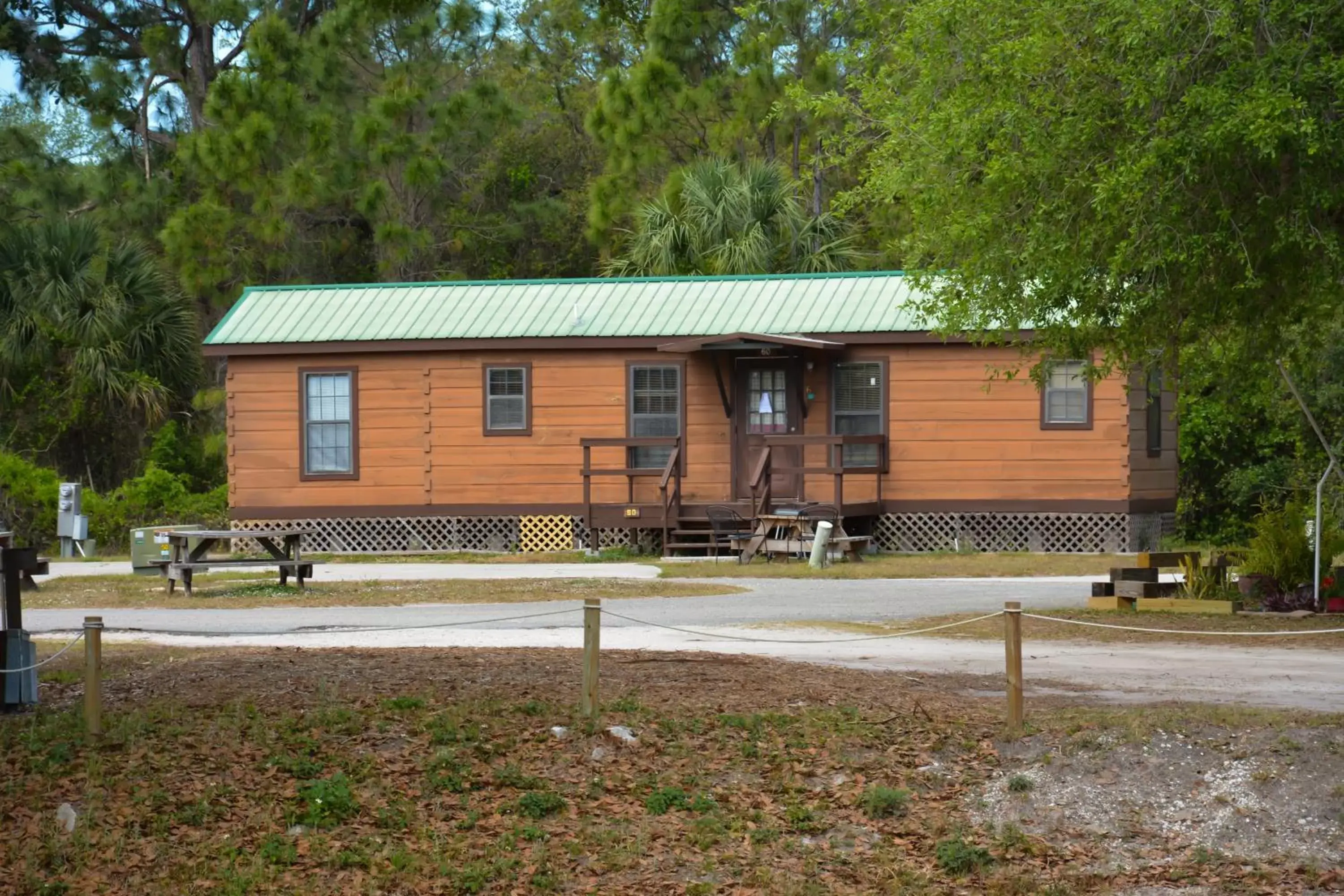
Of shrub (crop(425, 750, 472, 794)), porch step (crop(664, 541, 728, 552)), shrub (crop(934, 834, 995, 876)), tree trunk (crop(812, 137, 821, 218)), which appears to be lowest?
shrub (crop(934, 834, 995, 876))

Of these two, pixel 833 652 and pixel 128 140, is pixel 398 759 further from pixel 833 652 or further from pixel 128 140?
pixel 128 140

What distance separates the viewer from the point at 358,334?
84.6 feet

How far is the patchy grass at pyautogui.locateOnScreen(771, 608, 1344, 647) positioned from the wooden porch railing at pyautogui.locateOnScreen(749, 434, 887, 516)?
7.47 meters

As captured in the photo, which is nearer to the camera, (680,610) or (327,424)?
(680,610)

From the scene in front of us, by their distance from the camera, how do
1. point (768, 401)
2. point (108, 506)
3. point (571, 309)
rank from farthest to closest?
point (108, 506) → point (571, 309) → point (768, 401)

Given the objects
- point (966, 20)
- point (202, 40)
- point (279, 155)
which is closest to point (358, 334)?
point (279, 155)

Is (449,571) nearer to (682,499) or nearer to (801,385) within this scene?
(682,499)

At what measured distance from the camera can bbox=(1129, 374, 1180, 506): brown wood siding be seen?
2416 cm

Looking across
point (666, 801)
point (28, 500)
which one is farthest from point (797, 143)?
point (666, 801)

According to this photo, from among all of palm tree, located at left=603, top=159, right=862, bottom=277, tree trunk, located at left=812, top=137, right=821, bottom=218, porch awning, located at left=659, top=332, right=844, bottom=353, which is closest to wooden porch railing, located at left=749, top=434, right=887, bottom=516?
porch awning, located at left=659, top=332, right=844, bottom=353

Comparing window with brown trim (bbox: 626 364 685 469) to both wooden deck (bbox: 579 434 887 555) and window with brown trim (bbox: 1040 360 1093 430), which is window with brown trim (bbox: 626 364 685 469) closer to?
wooden deck (bbox: 579 434 887 555)

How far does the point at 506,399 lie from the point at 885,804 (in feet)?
57.9

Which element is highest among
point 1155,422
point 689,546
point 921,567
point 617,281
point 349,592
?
point 617,281

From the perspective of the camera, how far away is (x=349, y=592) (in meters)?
18.8
